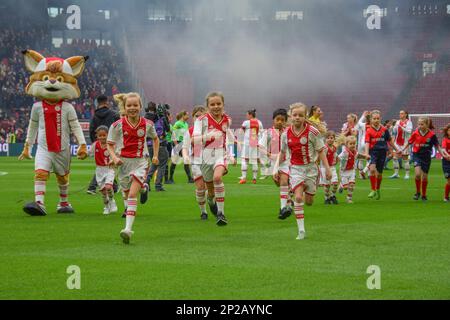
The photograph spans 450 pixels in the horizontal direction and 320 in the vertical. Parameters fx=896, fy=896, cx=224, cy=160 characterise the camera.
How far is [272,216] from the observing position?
1562 centimetres

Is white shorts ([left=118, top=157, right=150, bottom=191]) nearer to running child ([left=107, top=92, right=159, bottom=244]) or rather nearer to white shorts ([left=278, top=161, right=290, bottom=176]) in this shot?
running child ([left=107, top=92, right=159, bottom=244])

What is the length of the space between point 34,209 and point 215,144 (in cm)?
353

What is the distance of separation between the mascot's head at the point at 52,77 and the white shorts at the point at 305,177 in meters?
5.19

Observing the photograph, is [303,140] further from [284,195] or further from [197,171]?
[197,171]

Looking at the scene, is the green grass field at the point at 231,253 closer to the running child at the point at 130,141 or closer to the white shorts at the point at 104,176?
the white shorts at the point at 104,176

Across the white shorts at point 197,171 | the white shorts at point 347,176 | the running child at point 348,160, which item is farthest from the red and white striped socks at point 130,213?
the running child at point 348,160

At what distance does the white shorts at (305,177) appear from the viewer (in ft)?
41.8

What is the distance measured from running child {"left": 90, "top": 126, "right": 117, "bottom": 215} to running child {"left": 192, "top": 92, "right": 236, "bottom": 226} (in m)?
2.38

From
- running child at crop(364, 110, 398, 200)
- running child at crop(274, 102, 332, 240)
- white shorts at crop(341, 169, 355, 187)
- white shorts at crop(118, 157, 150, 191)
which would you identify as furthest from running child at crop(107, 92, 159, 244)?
running child at crop(364, 110, 398, 200)

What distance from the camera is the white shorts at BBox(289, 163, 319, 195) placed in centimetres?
1274

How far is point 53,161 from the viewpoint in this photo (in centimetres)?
1595

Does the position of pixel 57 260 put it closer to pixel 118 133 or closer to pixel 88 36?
pixel 118 133

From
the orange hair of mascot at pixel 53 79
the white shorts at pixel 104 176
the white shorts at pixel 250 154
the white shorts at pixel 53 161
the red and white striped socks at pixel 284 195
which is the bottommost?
the white shorts at pixel 250 154

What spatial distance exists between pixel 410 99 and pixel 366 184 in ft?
89.2
